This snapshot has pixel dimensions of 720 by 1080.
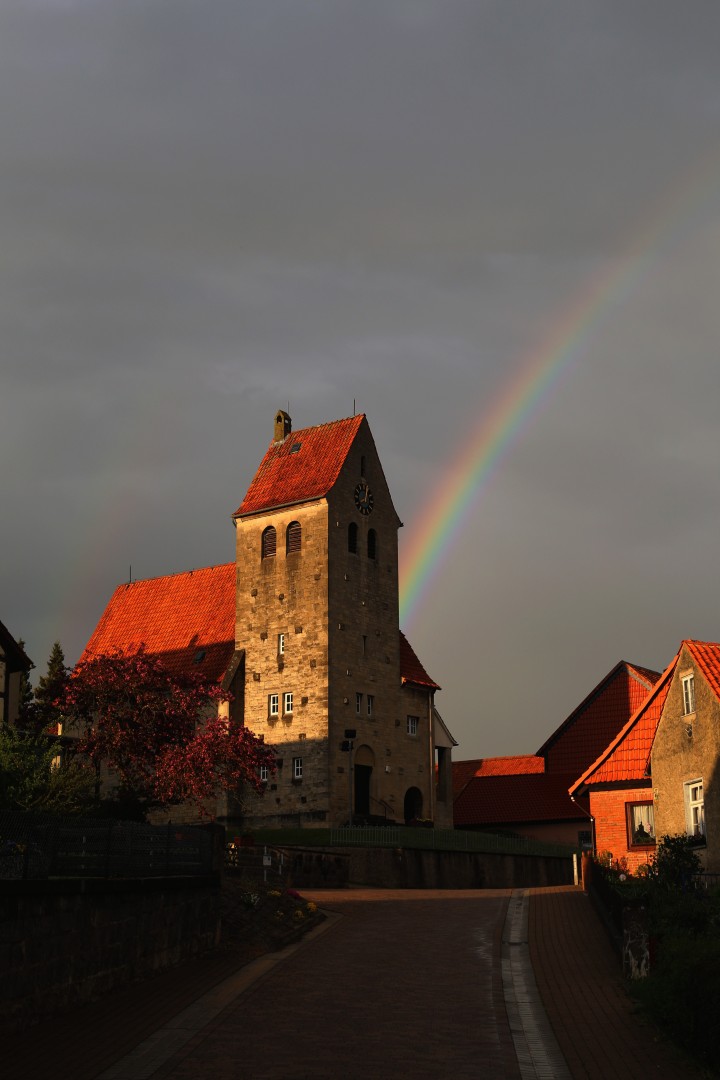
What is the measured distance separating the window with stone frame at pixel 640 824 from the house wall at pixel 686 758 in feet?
13.6

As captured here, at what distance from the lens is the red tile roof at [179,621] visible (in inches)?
2854

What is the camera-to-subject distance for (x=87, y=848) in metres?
20.7

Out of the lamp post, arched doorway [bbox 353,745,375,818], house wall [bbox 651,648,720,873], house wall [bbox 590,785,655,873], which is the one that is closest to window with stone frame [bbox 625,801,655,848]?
house wall [bbox 590,785,655,873]

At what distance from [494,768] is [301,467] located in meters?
25.5

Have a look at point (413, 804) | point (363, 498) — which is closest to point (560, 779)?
point (413, 804)

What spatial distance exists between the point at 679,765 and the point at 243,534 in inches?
1558

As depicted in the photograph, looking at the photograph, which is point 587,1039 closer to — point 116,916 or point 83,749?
point 116,916

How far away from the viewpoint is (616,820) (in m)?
42.7

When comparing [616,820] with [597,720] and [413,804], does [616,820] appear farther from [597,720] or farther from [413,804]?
[597,720]

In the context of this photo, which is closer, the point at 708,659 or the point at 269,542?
the point at 708,659

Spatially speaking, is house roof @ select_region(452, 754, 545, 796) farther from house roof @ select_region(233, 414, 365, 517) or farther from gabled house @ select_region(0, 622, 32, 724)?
gabled house @ select_region(0, 622, 32, 724)

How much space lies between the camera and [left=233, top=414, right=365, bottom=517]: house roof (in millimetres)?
69688

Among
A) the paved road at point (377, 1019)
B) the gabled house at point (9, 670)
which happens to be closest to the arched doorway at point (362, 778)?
the gabled house at point (9, 670)

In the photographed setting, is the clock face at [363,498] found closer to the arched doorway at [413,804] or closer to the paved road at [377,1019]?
the arched doorway at [413,804]
